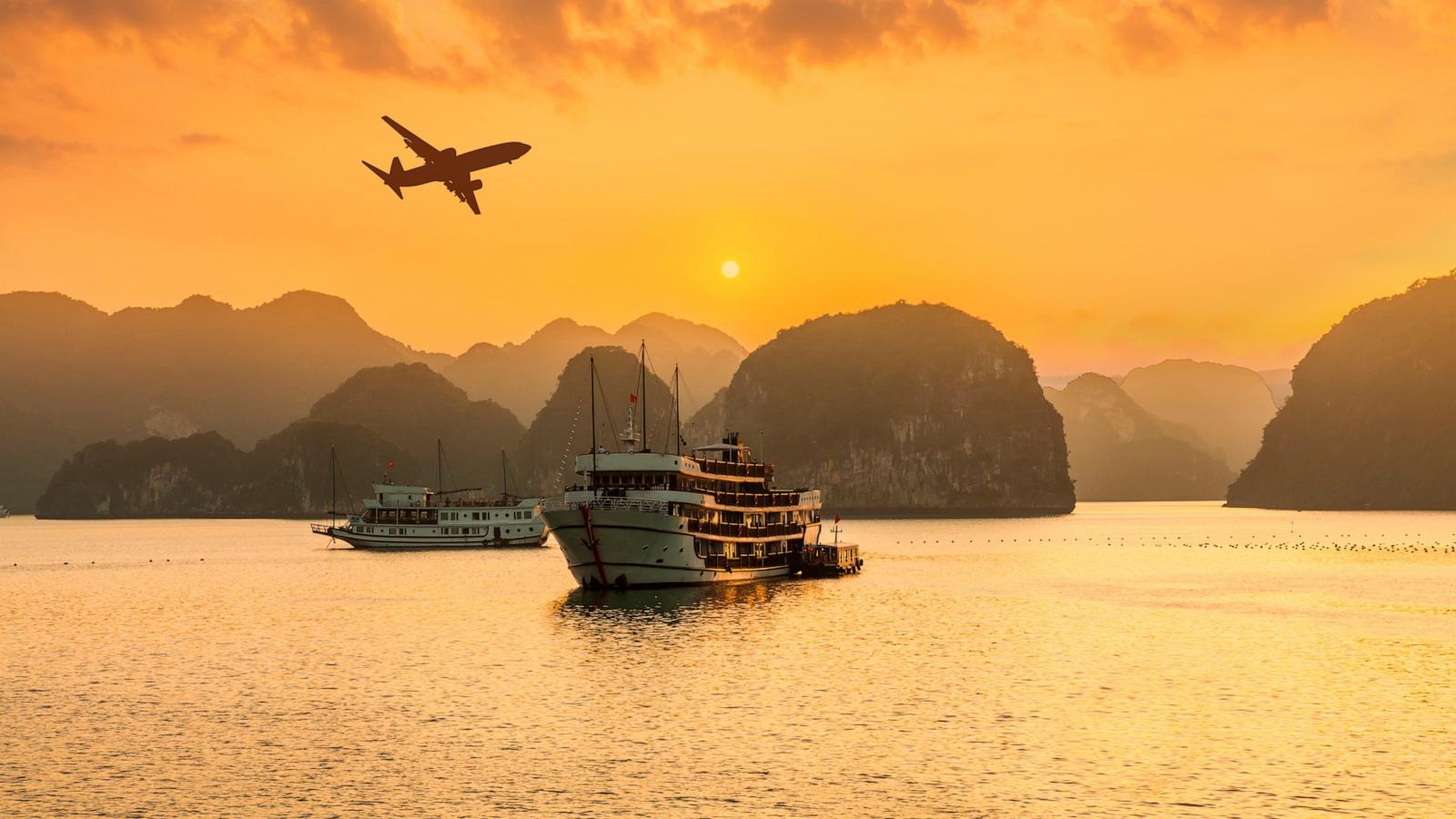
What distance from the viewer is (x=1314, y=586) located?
124 m

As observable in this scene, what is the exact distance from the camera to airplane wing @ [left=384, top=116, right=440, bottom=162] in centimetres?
9012

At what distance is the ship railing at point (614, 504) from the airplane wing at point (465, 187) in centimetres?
2551

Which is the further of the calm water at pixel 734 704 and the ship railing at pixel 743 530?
the ship railing at pixel 743 530

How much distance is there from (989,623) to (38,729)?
201 feet

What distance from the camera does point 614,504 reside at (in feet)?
344

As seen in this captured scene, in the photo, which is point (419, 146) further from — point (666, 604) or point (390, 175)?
point (666, 604)

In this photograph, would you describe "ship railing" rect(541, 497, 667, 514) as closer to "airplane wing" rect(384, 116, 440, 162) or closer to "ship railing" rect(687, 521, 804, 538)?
"ship railing" rect(687, 521, 804, 538)

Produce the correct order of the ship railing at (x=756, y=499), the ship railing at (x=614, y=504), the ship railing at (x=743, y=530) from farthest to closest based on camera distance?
the ship railing at (x=756, y=499), the ship railing at (x=743, y=530), the ship railing at (x=614, y=504)

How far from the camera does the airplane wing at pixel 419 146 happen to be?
90125 mm

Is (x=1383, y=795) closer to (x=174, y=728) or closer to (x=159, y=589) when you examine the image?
(x=174, y=728)

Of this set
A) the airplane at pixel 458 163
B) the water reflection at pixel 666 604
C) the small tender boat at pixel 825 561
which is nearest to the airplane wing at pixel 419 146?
the airplane at pixel 458 163

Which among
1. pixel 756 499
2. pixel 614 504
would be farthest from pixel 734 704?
pixel 756 499

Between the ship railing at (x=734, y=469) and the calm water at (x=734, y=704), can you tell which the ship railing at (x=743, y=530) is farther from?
the calm water at (x=734, y=704)

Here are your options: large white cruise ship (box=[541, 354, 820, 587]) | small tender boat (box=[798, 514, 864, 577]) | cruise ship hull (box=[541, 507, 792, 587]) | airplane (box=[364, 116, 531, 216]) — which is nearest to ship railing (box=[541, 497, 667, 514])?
large white cruise ship (box=[541, 354, 820, 587])
